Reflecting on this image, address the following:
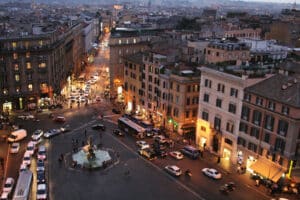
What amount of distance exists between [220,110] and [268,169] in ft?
55.9

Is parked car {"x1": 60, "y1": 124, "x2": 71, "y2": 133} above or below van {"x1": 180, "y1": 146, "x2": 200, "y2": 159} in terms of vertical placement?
below

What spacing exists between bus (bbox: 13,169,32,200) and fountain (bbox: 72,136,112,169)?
1285 cm

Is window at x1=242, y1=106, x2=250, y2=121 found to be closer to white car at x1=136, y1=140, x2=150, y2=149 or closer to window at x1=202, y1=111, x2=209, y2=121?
window at x1=202, y1=111, x2=209, y2=121

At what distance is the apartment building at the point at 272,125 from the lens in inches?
2489

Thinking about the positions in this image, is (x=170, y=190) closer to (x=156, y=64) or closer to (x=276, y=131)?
(x=276, y=131)

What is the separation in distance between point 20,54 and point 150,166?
57878 millimetres

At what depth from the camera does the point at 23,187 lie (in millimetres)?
58562

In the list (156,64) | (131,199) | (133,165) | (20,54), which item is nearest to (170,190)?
(131,199)

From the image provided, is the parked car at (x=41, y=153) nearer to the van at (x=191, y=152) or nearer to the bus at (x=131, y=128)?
the bus at (x=131, y=128)

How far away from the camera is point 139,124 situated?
318 ft

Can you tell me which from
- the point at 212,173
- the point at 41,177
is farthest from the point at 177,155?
the point at 41,177

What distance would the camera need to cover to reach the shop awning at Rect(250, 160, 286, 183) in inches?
2589

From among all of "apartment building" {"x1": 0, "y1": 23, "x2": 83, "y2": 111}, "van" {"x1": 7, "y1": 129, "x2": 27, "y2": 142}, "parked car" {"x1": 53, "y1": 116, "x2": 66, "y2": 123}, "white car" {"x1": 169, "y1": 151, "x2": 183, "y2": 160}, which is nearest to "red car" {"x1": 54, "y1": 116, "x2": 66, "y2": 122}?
"parked car" {"x1": 53, "y1": 116, "x2": 66, "y2": 123}

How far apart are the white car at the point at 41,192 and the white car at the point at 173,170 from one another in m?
23.5
